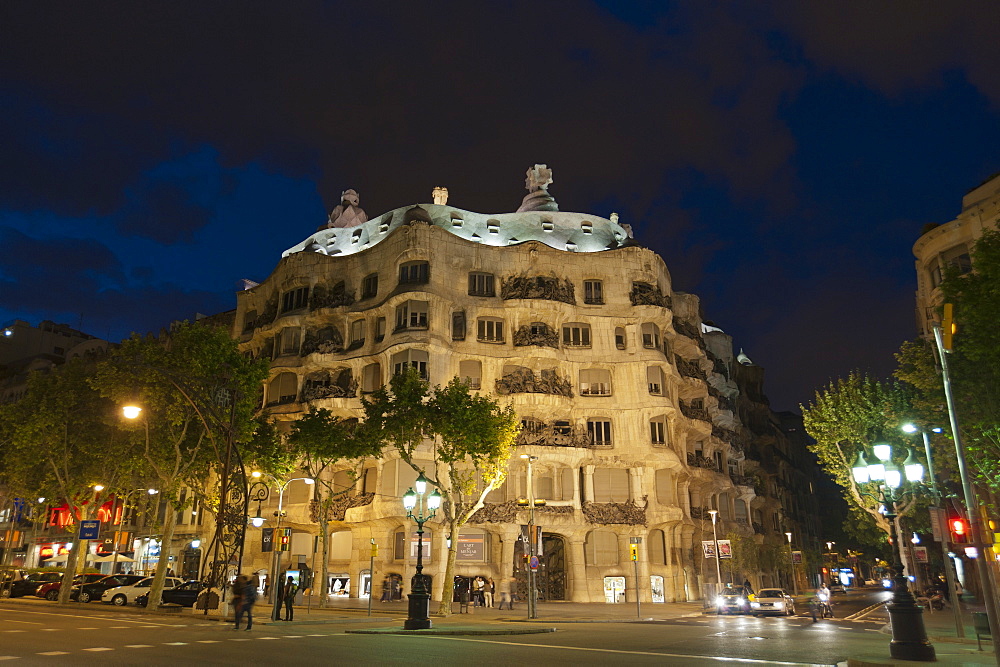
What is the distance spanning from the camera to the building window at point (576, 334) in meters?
53.2

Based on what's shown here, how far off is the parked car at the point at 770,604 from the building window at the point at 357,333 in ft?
100

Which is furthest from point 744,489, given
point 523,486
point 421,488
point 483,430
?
point 421,488

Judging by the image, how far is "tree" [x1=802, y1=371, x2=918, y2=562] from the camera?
125ft

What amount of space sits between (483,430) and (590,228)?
31.5 metres

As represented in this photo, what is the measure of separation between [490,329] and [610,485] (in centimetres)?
1366

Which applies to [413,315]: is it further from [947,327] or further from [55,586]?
[947,327]

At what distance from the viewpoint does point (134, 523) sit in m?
66.1

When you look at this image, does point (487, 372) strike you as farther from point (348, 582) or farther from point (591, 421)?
point (348, 582)

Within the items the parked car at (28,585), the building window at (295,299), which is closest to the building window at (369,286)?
the building window at (295,299)

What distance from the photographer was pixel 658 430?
2072 inches

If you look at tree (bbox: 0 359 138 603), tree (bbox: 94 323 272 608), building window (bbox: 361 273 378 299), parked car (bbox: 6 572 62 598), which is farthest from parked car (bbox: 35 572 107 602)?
building window (bbox: 361 273 378 299)

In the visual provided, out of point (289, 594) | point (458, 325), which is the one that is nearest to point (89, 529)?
point (289, 594)

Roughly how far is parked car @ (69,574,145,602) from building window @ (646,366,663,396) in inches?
1348

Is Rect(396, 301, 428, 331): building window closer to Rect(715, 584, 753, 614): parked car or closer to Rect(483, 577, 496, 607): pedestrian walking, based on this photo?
Rect(483, 577, 496, 607): pedestrian walking
